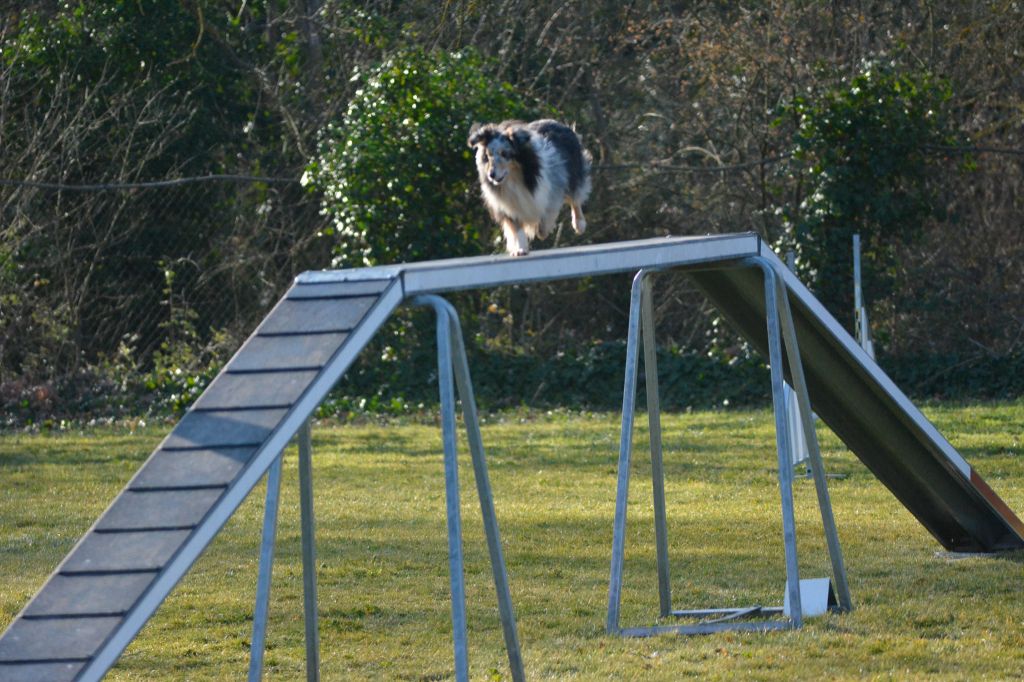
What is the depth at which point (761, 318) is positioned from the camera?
21.6 ft

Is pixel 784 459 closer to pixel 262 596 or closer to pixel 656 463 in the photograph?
pixel 656 463

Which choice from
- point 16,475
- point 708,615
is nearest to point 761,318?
point 708,615

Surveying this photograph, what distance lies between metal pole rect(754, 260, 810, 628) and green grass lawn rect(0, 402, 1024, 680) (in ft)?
0.52

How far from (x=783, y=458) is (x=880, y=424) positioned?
4.03 ft

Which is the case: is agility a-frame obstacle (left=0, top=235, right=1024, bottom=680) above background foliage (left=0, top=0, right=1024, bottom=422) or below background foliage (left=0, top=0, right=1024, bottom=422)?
below

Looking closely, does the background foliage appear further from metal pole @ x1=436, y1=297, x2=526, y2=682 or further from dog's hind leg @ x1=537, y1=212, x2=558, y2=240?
metal pole @ x1=436, y1=297, x2=526, y2=682

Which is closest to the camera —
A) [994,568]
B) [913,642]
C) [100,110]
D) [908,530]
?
[913,642]

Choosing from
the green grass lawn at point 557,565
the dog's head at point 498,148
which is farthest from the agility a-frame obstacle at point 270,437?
the dog's head at point 498,148

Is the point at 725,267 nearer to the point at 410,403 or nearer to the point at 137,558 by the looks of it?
the point at 137,558

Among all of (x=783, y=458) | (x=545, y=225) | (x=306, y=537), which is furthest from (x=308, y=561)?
(x=545, y=225)

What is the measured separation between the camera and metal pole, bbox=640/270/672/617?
5891 millimetres

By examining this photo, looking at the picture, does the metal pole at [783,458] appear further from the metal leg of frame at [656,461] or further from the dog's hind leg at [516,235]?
the dog's hind leg at [516,235]

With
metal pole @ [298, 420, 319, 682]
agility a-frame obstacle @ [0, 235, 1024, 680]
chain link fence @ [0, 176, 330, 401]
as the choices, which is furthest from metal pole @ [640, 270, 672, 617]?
chain link fence @ [0, 176, 330, 401]

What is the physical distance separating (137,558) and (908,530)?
5005 mm
